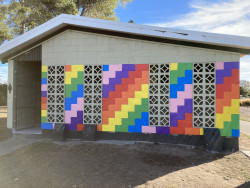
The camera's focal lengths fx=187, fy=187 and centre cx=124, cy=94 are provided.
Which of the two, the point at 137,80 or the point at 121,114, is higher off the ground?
the point at 137,80

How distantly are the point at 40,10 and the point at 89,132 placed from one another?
37.7ft

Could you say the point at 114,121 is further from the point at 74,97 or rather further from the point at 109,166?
the point at 109,166

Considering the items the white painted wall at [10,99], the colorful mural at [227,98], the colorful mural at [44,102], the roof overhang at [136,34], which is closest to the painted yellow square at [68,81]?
the colorful mural at [44,102]

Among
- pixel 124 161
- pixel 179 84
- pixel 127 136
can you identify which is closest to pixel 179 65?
pixel 179 84

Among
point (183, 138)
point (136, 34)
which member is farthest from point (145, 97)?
point (136, 34)

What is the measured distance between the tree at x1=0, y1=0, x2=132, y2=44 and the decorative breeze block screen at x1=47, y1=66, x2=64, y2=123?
8.06 metres

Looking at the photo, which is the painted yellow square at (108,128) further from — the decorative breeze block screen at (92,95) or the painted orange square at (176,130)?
the painted orange square at (176,130)

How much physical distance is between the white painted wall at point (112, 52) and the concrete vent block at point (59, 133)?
7.52 feet

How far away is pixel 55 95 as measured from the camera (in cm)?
684

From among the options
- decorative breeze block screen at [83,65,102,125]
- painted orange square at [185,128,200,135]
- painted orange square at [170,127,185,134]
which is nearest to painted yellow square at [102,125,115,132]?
decorative breeze block screen at [83,65,102,125]

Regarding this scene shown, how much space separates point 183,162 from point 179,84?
2.42 m

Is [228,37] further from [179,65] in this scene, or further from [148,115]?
[148,115]

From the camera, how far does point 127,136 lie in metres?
6.34

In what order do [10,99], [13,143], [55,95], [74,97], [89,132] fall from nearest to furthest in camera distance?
[89,132] < [13,143] < [74,97] < [55,95] < [10,99]
